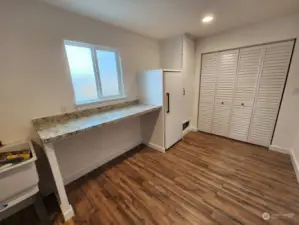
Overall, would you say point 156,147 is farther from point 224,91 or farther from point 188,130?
point 224,91

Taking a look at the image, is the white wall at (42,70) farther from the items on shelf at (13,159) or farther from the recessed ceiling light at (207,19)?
the recessed ceiling light at (207,19)

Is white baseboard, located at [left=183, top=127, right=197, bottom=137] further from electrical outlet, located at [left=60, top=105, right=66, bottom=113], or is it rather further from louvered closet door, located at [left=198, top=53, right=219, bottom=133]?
electrical outlet, located at [left=60, top=105, right=66, bottom=113]

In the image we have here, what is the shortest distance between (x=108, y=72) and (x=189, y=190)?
7.35ft

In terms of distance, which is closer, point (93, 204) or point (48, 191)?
point (93, 204)

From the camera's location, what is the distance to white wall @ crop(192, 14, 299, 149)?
2199 millimetres

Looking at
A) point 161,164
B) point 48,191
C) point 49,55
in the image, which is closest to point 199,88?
point 161,164

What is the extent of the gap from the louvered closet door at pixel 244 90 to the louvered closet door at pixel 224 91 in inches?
3.6

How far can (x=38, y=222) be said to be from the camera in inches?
58.1

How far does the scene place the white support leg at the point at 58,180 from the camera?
4.25 ft

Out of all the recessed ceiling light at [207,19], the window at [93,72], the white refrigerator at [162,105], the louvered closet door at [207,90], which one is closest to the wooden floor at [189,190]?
the white refrigerator at [162,105]

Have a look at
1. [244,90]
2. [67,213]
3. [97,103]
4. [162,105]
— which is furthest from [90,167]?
[244,90]

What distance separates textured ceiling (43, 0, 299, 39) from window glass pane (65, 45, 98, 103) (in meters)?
0.50

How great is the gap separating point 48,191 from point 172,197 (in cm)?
164

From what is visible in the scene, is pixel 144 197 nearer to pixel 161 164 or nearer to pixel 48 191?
pixel 161 164
